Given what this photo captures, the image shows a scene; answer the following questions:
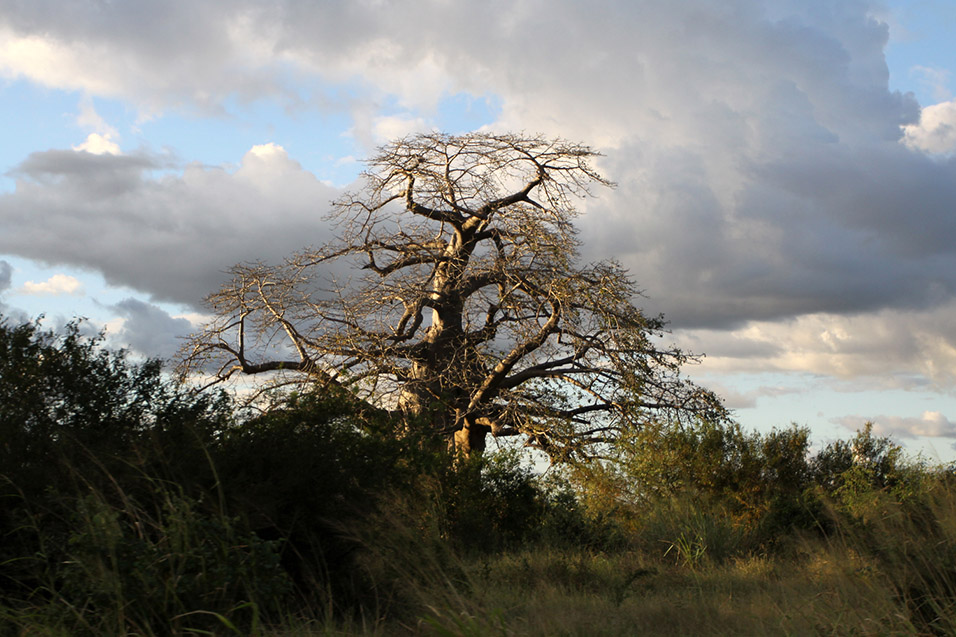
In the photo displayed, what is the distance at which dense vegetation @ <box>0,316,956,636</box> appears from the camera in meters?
5.12

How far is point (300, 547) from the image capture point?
6.71 m

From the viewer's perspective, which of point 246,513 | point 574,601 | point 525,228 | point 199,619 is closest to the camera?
point 199,619

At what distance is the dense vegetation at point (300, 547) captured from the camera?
5117 mm

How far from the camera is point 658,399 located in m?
15.7

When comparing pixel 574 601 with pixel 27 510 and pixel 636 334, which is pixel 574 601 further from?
pixel 636 334

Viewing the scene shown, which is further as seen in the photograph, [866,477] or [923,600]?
[866,477]

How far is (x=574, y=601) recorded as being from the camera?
6855 mm

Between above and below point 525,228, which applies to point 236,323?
below

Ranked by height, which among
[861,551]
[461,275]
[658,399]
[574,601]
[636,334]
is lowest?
[574,601]

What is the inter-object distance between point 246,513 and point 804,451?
34.0ft

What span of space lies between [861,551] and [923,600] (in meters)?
0.82

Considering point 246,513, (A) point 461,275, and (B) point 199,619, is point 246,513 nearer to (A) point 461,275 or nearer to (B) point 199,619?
(B) point 199,619

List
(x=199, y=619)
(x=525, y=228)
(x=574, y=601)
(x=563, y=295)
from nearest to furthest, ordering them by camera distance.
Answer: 1. (x=199, y=619)
2. (x=574, y=601)
3. (x=563, y=295)
4. (x=525, y=228)

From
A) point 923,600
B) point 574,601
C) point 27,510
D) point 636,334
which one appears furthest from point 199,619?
point 636,334
